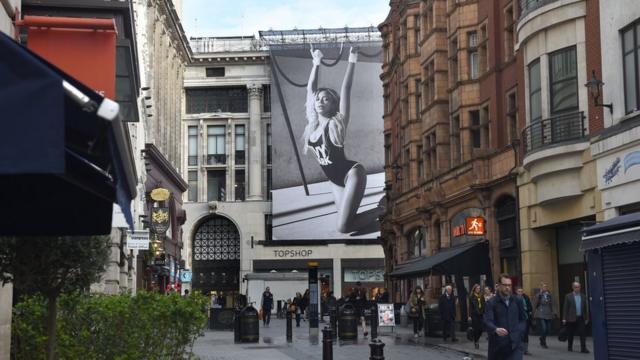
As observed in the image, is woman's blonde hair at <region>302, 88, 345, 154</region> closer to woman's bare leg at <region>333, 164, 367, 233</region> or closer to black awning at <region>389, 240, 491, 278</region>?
woman's bare leg at <region>333, 164, 367, 233</region>

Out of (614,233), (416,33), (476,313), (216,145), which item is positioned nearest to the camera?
(614,233)

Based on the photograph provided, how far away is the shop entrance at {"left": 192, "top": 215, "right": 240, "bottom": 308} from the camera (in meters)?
89.6

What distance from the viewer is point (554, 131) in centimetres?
2841

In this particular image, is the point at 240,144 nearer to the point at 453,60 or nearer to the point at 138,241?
the point at 453,60

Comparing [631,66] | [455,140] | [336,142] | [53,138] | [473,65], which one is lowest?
[53,138]

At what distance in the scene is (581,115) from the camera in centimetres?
2719

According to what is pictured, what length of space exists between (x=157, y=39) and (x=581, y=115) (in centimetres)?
3527

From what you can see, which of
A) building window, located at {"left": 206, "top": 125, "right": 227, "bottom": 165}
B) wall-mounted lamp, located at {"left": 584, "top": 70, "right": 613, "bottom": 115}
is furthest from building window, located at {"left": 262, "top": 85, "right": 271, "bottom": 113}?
wall-mounted lamp, located at {"left": 584, "top": 70, "right": 613, "bottom": 115}

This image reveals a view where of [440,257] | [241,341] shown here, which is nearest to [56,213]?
[241,341]

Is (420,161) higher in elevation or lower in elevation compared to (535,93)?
higher

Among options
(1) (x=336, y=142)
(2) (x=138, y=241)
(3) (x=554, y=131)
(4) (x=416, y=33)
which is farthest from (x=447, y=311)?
(1) (x=336, y=142)

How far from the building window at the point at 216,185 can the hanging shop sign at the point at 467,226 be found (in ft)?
166

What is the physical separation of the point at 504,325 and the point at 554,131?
16.1 m

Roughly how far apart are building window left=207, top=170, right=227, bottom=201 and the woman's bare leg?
12.7 meters
